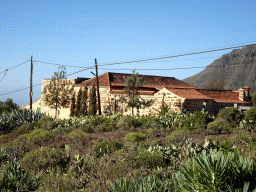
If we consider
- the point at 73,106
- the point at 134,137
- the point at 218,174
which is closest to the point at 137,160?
the point at 218,174

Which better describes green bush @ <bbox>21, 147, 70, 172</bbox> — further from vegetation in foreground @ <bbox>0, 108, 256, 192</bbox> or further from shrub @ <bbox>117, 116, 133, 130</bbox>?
shrub @ <bbox>117, 116, 133, 130</bbox>

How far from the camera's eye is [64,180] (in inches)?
215

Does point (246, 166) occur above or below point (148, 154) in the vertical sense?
above

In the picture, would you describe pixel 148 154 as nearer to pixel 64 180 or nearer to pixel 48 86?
pixel 64 180

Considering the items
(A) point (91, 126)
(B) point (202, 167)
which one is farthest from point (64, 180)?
(A) point (91, 126)

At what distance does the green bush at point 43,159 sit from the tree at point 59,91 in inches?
896

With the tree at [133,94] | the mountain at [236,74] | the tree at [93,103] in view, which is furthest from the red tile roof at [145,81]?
the mountain at [236,74]

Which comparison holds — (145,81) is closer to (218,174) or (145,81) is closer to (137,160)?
(137,160)

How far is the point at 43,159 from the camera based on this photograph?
7.51 m

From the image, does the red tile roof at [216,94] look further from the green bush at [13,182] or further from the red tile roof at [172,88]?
the green bush at [13,182]

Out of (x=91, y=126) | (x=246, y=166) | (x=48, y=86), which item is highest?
(x=48, y=86)

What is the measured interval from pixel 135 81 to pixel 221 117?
317 inches

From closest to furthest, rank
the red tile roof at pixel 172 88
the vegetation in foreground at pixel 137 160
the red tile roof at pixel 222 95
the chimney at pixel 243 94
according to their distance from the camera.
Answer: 1. the vegetation in foreground at pixel 137 160
2. the red tile roof at pixel 172 88
3. the red tile roof at pixel 222 95
4. the chimney at pixel 243 94

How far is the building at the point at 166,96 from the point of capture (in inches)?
813
